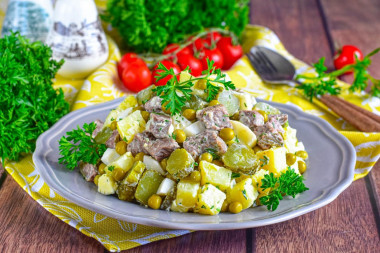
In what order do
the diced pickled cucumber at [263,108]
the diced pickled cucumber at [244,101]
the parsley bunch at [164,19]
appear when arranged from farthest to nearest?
the parsley bunch at [164,19], the diced pickled cucumber at [263,108], the diced pickled cucumber at [244,101]

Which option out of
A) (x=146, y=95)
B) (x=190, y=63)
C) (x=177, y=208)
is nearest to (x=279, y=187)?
(x=177, y=208)

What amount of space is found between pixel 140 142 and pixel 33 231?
781 millimetres

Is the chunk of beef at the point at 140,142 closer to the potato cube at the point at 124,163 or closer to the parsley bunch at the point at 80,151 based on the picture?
the potato cube at the point at 124,163

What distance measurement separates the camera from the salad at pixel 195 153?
2502 millimetres

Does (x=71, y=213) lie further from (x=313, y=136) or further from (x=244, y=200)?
(x=313, y=136)

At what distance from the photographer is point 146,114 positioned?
2.84 metres

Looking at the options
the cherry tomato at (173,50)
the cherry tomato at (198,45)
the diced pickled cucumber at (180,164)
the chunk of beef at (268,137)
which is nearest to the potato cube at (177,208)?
the diced pickled cucumber at (180,164)

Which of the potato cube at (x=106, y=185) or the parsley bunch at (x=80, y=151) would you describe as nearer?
the potato cube at (x=106, y=185)

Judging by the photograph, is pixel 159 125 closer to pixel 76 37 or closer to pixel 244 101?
pixel 244 101

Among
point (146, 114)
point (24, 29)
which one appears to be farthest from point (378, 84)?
point (24, 29)

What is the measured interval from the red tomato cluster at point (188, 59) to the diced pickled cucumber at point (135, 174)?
144cm

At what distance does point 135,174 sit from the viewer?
259 centimetres

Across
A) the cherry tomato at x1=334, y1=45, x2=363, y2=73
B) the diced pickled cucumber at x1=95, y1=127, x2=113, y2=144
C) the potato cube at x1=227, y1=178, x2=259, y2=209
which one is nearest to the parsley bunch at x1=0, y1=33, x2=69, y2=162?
the diced pickled cucumber at x1=95, y1=127, x2=113, y2=144

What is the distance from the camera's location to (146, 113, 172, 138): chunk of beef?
268 centimetres
